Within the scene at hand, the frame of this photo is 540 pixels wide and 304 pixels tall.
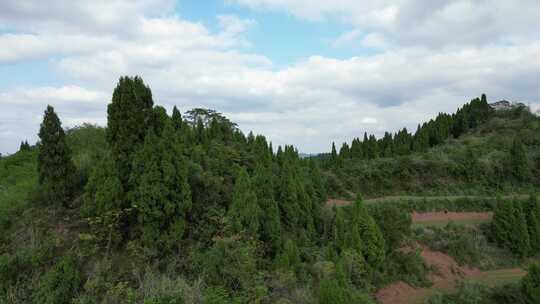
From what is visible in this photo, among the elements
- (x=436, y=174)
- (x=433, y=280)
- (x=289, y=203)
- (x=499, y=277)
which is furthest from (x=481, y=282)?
(x=436, y=174)

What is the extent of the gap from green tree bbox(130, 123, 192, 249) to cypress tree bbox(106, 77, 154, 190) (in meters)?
0.56

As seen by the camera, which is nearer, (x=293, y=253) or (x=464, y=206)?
(x=293, y=253)

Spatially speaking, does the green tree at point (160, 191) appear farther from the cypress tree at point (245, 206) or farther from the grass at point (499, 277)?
the grass at point (499, 277)

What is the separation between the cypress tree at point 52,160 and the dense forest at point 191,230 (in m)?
0.03

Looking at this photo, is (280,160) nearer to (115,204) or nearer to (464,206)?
(115,204)

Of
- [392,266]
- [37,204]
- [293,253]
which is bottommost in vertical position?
[392,266]

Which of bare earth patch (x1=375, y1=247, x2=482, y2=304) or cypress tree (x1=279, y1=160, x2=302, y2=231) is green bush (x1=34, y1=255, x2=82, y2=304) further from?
bare earth patch (x1=375, y1=247, x2=482, y2=304)

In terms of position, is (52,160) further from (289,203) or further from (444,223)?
(444,223)

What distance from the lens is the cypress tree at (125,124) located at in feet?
28.9

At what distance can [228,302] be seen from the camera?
5.06 metres

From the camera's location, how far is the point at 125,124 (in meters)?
8.84

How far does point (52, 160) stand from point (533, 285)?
15292 millimetres

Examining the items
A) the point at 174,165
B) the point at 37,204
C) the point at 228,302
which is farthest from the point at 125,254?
the point at 228,302

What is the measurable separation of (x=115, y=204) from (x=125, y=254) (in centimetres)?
129
